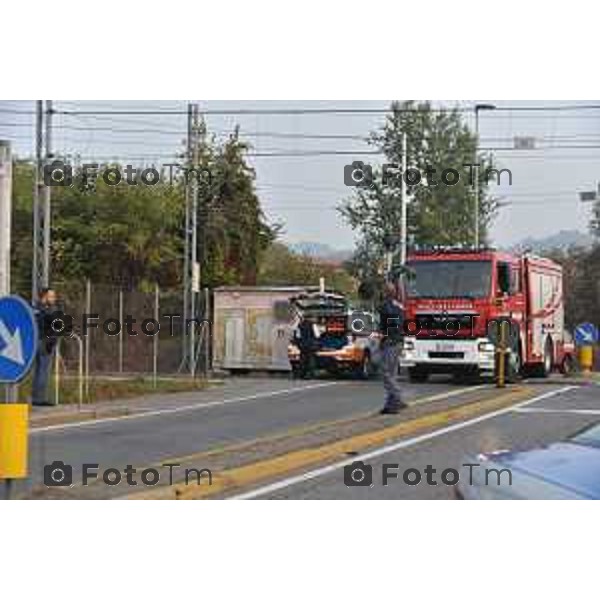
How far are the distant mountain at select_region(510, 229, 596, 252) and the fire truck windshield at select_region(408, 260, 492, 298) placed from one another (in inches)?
33.8

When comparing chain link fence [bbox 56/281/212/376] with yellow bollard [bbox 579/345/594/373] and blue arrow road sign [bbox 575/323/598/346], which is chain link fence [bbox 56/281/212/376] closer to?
blue arrow road sign [bbox 575/323/598/346]

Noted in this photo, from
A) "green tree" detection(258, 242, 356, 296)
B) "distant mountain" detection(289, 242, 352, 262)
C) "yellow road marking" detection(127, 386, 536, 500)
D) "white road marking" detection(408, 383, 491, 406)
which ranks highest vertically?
"distant mountain" detection(289, 242, 352, 262)

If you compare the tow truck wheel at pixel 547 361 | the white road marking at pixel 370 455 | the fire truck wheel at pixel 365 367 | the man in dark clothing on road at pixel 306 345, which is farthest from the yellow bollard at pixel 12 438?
the tow truck wheel at pixel 547 361

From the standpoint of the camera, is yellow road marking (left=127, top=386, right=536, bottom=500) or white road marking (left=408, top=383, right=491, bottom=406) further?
white road marking (left=408, top=383, right=491, bottom=406)

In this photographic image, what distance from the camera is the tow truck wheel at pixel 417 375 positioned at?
9.75m

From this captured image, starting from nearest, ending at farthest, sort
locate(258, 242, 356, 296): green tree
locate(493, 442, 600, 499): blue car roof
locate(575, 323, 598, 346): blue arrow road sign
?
locate(493, 442, 600, 499): blue car roof
locate(258, 242, 356, 296): green tree
locate(575, 323, 598, 346): blue arrow road sign

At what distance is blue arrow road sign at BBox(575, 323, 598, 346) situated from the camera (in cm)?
903

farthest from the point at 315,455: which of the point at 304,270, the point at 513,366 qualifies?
the point at 513,366

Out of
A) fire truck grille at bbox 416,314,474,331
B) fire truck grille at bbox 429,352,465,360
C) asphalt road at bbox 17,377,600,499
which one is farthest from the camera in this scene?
fire truck grille at bbox 416,314,474,331

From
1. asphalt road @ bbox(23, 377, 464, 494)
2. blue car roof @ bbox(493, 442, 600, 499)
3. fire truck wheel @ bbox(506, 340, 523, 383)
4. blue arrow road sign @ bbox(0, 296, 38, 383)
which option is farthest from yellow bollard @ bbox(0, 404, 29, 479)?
fire truck wheel @ bbox(506, 340, 523, 383)

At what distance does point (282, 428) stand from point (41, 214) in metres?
2.40
